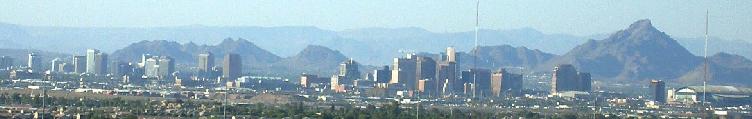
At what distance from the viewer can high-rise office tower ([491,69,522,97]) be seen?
9188 cm

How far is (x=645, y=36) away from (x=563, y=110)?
7843 cm

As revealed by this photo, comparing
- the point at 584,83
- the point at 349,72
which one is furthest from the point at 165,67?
the point at 584,83

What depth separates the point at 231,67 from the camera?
362 feet

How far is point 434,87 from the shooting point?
301 feet

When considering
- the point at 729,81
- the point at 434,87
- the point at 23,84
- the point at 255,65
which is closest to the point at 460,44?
the point at 255,65

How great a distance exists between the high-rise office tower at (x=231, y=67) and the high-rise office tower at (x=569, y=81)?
61.2 ft

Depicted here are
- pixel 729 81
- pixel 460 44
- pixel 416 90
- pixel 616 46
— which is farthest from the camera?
pixel 460 44

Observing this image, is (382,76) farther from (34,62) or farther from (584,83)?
(34,62)

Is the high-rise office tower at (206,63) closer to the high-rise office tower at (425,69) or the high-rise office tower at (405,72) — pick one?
the high-rise office tower at (405,72)

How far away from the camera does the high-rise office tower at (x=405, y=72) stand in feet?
313

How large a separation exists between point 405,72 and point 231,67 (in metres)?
15.8

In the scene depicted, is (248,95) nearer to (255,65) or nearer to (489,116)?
(489,116)

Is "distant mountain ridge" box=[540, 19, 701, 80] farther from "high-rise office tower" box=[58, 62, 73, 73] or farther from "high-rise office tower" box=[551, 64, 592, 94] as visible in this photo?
"high-rise office tower" box=[58, 62, 73, 73]

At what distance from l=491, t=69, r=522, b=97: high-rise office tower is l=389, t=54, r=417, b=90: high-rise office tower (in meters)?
3.77
